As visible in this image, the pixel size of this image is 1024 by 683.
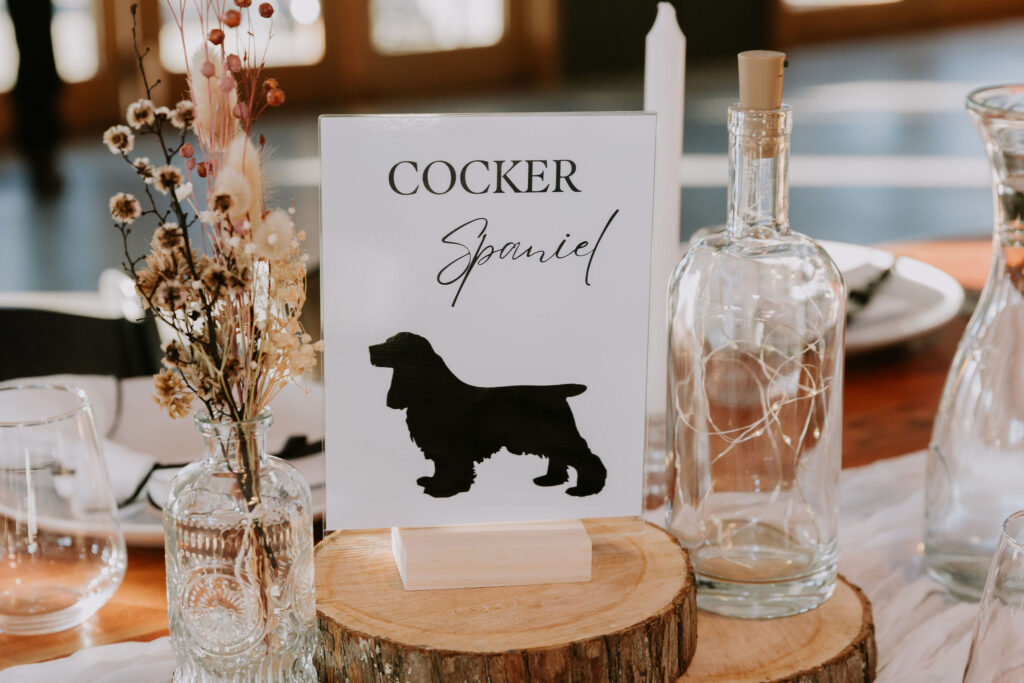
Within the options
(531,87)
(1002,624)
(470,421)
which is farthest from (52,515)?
(531,87)

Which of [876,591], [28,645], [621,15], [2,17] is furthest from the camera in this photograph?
[621,15]

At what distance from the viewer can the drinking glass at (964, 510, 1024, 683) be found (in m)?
0.53

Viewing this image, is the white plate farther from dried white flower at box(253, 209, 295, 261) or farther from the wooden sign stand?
dried white flower at box(253, 209, 295, 261)

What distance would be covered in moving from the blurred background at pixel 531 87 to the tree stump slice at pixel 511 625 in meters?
2.14

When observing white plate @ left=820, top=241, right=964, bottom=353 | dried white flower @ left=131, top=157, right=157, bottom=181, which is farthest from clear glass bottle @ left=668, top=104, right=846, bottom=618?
white plate @ left=820, top=241, right=964, bottom=353

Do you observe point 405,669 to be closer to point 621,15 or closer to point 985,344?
point 985,344

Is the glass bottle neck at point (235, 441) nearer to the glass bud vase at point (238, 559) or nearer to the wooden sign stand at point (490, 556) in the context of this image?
the glass bud vase at point (238, 559)

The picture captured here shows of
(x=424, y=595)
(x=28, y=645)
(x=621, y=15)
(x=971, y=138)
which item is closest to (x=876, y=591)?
(x=424, y=595)

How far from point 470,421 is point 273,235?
0.68ft

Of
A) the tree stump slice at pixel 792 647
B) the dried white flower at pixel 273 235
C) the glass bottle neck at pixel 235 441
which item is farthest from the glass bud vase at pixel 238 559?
the tree stump slice at pixel 792 647

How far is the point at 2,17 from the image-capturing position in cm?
507

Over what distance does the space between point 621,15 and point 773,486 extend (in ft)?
21.1

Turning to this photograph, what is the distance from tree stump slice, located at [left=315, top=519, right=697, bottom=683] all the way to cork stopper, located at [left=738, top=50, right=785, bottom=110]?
1.04ft

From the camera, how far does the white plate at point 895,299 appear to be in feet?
4.23
